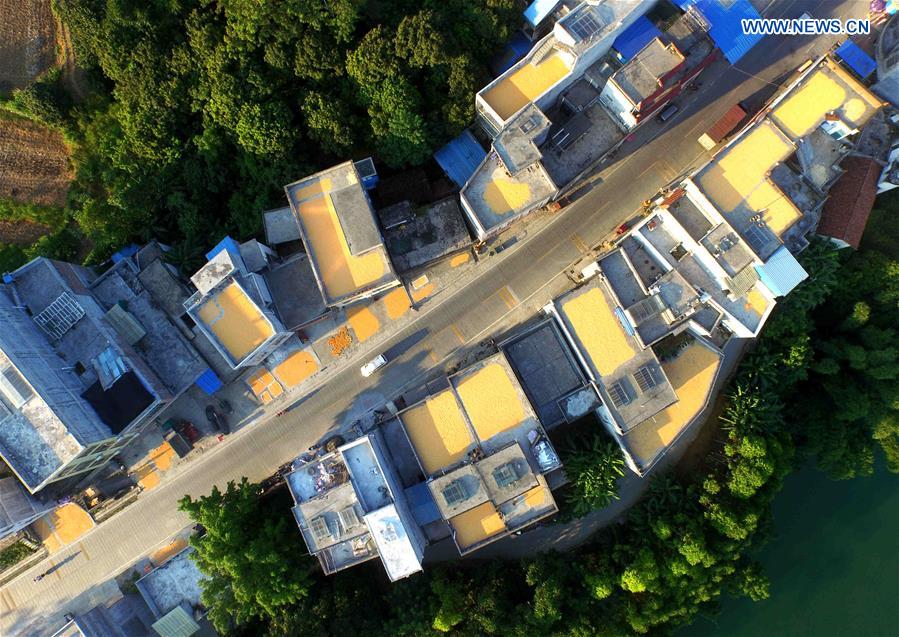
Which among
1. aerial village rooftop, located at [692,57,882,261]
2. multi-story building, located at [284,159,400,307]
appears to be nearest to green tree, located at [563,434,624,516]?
aerial village rooftop, located at [692,57,882,261]

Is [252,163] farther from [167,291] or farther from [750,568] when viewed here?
[750,568]

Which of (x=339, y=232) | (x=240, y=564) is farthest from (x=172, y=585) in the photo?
(x=339, y=232)

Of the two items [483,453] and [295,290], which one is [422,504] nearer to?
[483,453]

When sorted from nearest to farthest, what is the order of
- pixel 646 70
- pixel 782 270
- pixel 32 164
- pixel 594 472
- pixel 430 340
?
pixel 782 270 → pixel 646 70 → pixel 594 472 → pixel 430 340 → pixel 32 164

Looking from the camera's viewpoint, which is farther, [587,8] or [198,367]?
[198,367]

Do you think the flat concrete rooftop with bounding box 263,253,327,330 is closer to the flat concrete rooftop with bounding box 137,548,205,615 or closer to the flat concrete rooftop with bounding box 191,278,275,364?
the flat concrete rooftop with bounding box 191,278,275,364

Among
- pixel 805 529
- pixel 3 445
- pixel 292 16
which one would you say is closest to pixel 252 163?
pixel 292 16
